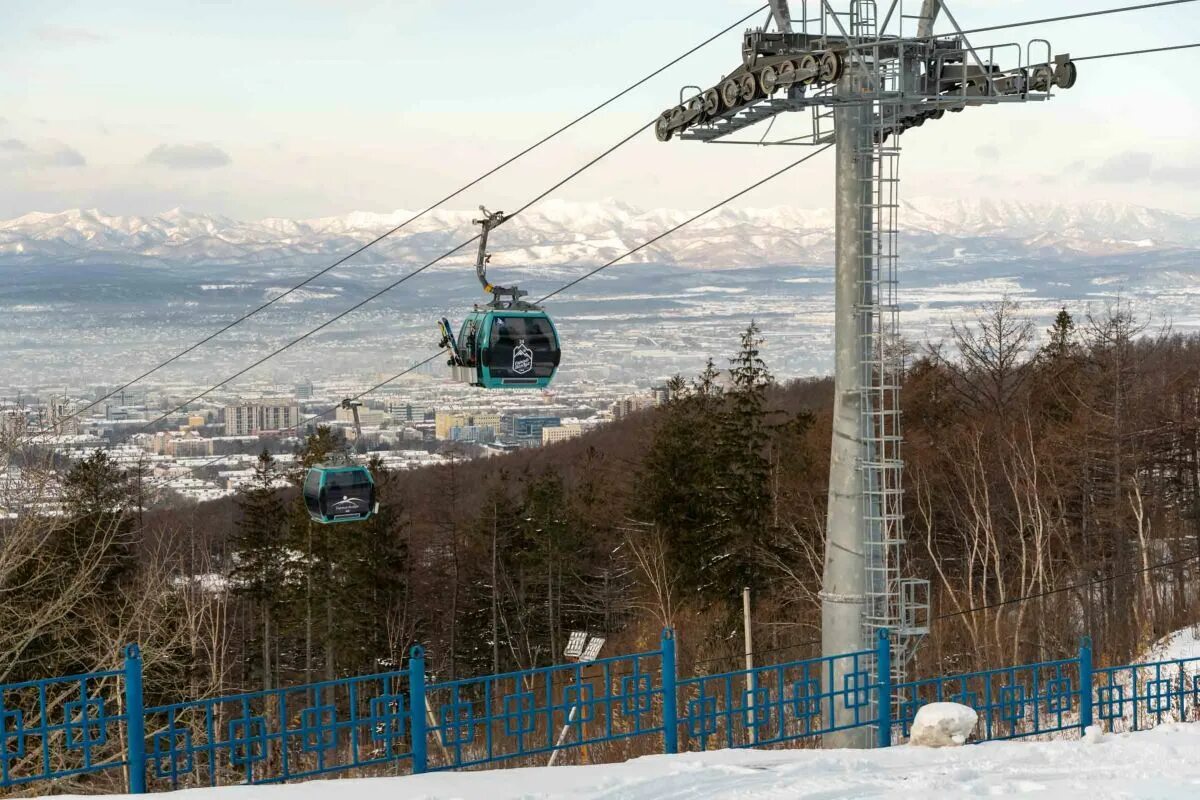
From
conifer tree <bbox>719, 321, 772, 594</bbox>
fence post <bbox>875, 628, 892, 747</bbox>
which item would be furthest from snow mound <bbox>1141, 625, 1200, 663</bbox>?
fence post <bbox>875, 628, 892, 747</bbox>

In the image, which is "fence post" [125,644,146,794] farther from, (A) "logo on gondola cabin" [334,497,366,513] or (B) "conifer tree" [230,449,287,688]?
(B) "conifer tree" [230,449,287,688]

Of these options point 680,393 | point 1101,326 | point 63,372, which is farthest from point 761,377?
point 63,372

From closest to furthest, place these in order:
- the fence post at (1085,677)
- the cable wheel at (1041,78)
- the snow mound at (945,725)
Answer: the snow mound at (945,725) → the fence post at (1085,677) → the cable wheel at (1041,78)

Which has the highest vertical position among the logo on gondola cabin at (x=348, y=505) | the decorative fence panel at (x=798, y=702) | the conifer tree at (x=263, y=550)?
the logo on gondola cabin at (x=348, y=505)

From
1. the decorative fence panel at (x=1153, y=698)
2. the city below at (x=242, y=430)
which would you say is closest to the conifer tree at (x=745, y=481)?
the city below at (x=242, y=430)

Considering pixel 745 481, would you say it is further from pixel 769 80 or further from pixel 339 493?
pixel 769 80

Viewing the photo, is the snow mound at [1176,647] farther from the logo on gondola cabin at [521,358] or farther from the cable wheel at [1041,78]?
the logo on gondola cabin at [521,358]
